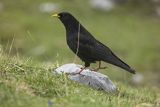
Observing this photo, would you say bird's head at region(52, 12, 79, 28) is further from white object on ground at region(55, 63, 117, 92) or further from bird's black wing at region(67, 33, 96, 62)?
white object on ground at region(55, 63, 117, 92)

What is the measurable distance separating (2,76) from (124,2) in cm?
2610

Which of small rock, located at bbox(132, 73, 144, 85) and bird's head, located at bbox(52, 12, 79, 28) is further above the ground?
small rock, located at bbox(132, 73, 144, 85)

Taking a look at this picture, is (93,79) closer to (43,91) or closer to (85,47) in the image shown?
(85,47)

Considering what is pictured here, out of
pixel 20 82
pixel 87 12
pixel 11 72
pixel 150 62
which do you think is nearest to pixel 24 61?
pixel 11 72

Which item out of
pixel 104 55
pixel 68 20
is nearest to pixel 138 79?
pixel 68 20

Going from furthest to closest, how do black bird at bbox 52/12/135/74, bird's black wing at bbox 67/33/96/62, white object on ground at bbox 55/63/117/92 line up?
bird's black wing at bbox 67/33/96/62, black bird at bbox 52/12/135/74, white object on ground at bbox 55/63/117/92

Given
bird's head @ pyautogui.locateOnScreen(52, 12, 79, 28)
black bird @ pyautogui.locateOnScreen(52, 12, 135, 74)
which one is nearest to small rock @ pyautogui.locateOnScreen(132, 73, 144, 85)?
bird's head @ pyautogui.locateOnScreen(52, 12, 79, 28)

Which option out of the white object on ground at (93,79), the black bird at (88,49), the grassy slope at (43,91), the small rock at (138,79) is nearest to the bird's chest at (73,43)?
the black bird at (88,49)

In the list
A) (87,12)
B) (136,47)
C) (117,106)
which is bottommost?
(117,106)

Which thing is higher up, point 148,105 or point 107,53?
point 107,53

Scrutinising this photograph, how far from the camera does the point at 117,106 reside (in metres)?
10.4

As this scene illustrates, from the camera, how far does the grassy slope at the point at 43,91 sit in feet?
31.9

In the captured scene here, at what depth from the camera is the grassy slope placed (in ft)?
31.9

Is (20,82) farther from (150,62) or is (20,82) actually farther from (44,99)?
(150,62)
